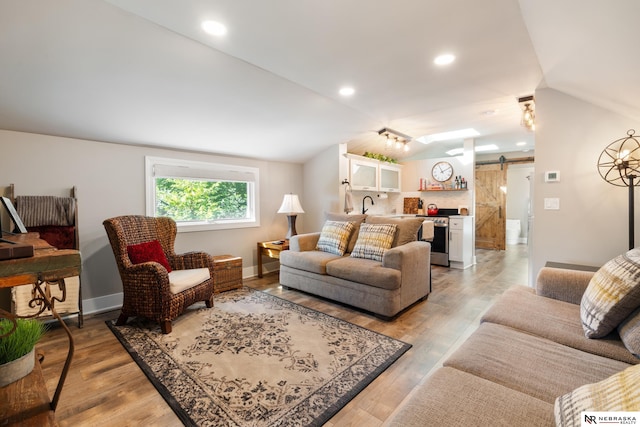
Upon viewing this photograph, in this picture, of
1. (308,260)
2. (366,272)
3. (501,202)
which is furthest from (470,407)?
(501,202)

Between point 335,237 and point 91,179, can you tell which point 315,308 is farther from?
point 91,179

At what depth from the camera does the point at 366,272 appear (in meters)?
2.92

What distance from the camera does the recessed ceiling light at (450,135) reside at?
15.6 feet

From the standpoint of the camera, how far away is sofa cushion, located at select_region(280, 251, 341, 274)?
132 inches

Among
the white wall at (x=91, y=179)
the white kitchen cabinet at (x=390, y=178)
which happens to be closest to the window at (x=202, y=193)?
the white wall at (x=91, y=179)

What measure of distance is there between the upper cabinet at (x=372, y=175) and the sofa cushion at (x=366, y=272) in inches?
76.9

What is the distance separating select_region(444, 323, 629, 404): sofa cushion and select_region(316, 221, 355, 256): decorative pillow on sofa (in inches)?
88.0

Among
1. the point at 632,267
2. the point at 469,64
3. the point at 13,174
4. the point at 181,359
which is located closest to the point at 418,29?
the point at 469,64

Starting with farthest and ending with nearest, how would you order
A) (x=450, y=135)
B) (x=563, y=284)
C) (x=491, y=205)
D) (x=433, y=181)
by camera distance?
(x=491, y=205) → (x=433, y=181) → (x=450, y=135) → (x=563, y=284)

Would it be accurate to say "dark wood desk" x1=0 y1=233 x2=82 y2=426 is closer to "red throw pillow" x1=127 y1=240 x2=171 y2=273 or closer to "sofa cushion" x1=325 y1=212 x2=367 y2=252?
"red throw pillow" x1=127 y1=240 x2=171 y2=273

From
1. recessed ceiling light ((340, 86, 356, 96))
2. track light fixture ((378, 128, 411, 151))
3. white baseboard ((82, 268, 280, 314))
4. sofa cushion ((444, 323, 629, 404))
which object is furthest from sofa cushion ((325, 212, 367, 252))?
white baseboard ((82, 268, 280, 314))

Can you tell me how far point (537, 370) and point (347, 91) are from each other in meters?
2.70

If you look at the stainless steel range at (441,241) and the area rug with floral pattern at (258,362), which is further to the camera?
the stainless steel range at (441,241)

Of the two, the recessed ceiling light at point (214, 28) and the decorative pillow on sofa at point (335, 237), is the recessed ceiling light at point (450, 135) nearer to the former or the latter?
the decorative pillow on sofa at point (335, 237)
